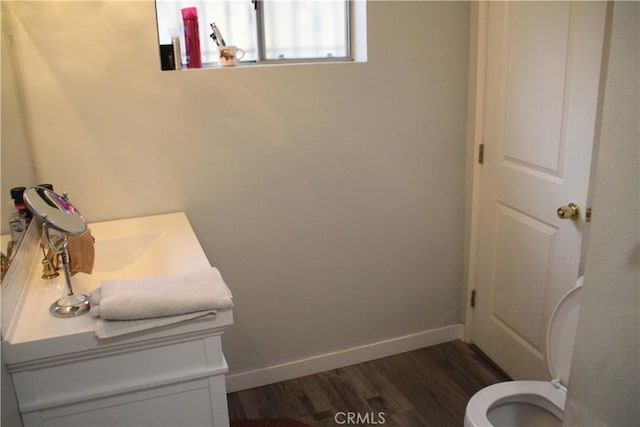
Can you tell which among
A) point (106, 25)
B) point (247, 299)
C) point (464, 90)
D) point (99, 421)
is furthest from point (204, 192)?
point (464, 90)

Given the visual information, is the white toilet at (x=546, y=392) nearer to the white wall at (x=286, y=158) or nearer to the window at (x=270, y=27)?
the white wall at (x=286, y=158)

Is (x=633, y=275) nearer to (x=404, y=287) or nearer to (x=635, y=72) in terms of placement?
(x=635, y=72)

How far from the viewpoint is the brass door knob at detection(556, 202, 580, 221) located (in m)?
2.12

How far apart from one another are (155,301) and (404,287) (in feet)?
5.20

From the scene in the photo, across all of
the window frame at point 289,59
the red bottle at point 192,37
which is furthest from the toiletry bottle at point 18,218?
the window frame at point 289,59

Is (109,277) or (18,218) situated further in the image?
(109,277)

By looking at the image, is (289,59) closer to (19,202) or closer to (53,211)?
(19,202)

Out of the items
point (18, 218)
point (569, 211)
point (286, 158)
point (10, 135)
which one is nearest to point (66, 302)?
point (18, 218)

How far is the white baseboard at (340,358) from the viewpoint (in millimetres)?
2611

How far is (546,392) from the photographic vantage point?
75.9 inches

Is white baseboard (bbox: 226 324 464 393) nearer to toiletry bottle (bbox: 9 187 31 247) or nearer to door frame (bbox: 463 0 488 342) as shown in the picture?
door frame (bbox: 463 0 488 342)

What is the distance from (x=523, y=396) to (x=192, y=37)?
173 centimetres

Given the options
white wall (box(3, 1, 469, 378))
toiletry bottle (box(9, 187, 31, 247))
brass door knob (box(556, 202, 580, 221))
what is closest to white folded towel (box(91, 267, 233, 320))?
toiletry bottle (box(9, 187, 31, 247))

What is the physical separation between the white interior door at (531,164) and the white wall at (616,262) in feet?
2.95
